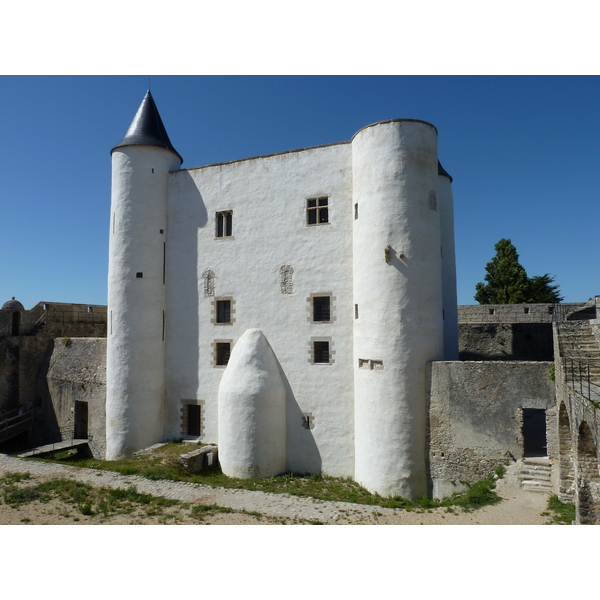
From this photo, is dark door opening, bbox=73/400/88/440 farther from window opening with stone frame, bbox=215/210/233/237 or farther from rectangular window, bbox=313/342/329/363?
rectangular window, bbox=313/342/329/363

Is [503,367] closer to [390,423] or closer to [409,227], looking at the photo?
[390,423]

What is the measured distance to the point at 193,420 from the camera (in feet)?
65.0

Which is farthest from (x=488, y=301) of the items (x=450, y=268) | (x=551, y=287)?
(x=450, y=268)

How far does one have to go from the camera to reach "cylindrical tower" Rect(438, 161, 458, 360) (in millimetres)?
19656

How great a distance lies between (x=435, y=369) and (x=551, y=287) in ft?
92.9

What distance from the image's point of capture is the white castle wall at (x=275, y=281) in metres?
17.2

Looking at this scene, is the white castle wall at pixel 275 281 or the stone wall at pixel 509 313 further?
the stone wall at pixel 509 313

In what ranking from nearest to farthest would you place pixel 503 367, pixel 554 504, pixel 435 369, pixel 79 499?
pixel 554 504 → pixel 79 499 → pixel 503 367 → pixel 435 369

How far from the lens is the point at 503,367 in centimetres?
1366

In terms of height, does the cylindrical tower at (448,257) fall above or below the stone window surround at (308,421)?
above

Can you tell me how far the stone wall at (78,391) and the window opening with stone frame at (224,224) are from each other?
27.9 ft

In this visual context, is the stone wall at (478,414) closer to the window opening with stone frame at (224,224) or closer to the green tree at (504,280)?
the window opening with stone frame at (224,224)

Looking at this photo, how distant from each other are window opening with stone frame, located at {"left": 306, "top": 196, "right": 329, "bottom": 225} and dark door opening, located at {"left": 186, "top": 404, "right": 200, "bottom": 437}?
33.2ft

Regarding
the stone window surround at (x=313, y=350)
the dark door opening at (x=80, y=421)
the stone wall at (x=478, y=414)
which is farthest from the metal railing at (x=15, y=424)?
the stone wall at (x=478, y=414)
